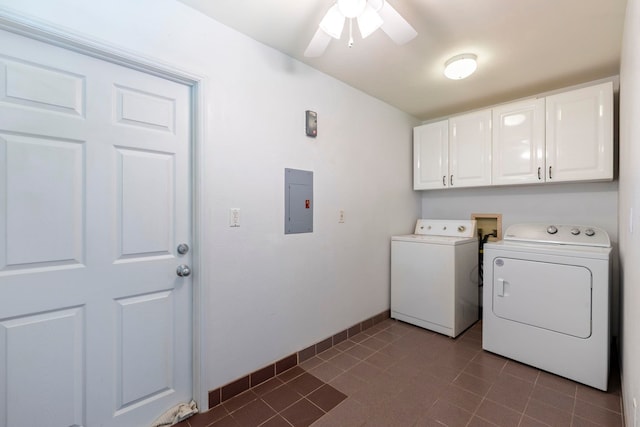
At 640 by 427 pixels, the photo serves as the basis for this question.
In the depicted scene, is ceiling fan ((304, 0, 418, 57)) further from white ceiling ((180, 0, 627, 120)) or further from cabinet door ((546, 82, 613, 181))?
cabinet door ((546, 82, 613, 181))

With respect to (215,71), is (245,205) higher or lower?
lower

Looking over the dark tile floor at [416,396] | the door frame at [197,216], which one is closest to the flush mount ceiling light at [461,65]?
the door frame at [197,216]

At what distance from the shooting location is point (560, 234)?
2348 millimetres

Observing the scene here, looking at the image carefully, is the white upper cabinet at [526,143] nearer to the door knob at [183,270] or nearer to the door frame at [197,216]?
the door frame at [197,216]

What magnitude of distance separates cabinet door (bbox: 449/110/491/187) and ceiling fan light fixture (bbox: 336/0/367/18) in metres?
1.92

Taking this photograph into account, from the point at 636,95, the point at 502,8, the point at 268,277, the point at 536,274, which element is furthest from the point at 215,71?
the point at 536,274

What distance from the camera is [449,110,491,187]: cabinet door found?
2648 millimetres

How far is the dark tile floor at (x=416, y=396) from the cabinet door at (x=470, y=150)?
61.9 inches

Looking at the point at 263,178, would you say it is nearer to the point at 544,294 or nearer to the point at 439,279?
the point at 439,279

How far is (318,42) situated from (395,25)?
41cm

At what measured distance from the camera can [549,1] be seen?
148 cm

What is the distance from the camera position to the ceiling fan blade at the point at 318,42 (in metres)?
1.46

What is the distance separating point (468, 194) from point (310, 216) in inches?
78.3

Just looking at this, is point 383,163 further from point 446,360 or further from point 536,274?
point 446,360
